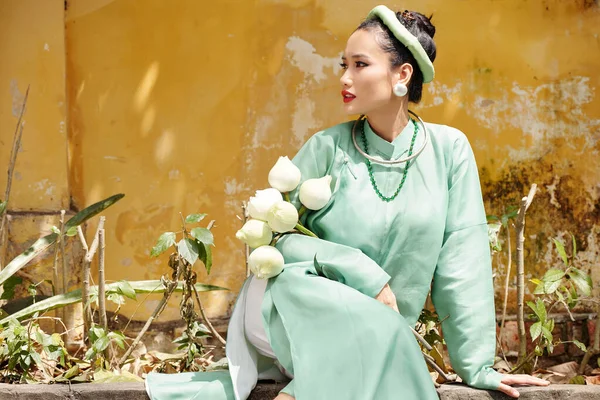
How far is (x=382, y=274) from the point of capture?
319 cm

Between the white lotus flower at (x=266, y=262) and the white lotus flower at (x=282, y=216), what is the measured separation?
8 centimetres

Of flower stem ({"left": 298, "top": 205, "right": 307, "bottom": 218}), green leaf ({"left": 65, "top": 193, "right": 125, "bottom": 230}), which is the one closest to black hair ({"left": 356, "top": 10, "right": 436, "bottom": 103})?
flower stem ({"left": 298, "top": 205, "right": 307, "bottom": 218})

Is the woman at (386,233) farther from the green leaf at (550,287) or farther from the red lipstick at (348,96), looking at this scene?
the green leaf at (550,287)

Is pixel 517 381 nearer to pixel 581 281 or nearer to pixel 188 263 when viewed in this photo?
pixel 581 281

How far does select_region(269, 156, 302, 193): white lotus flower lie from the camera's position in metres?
3.30

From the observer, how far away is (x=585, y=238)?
4617 mm

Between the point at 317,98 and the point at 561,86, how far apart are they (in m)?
1.09

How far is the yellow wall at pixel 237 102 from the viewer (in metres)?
4.48

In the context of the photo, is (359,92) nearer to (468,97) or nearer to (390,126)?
(390,126)

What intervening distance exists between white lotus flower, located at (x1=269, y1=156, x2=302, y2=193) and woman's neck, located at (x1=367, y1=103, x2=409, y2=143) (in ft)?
1.01

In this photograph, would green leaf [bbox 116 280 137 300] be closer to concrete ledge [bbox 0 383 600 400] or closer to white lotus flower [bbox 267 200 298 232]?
concrete ledge [bbox 0 383 600 400]

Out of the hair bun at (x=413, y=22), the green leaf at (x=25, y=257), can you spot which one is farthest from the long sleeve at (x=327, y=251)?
the green leaf at (x=25, y=257)

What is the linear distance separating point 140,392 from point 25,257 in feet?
3.05

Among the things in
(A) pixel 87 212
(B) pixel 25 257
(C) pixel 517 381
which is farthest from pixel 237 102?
(C) pixel 517 381
